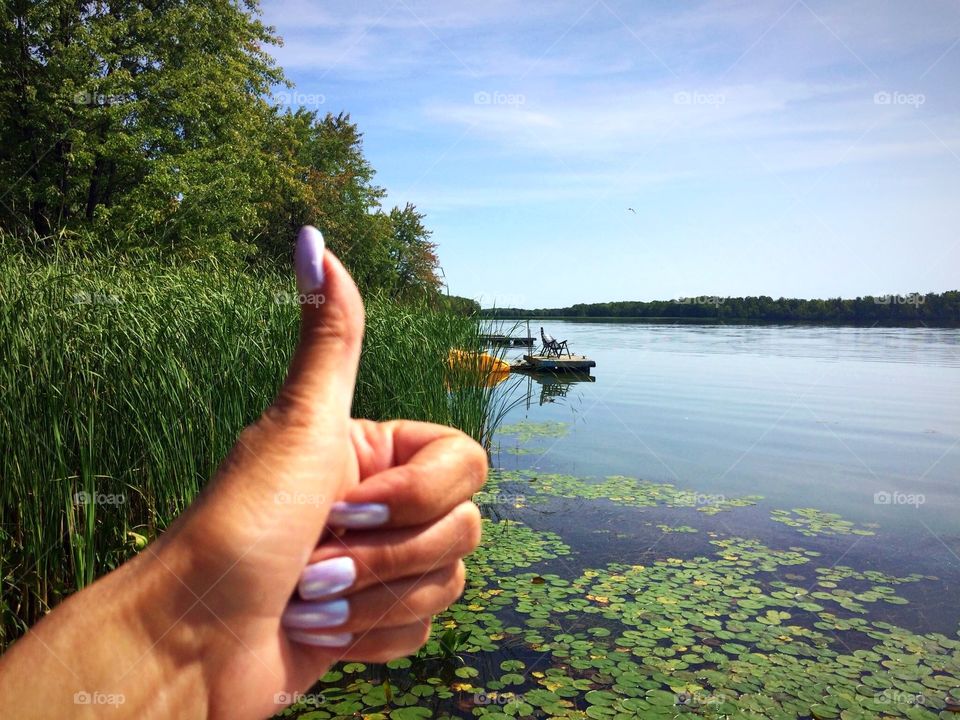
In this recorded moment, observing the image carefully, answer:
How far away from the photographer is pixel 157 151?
20.6 m

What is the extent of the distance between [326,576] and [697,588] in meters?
5.89

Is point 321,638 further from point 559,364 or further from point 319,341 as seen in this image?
point 559,364

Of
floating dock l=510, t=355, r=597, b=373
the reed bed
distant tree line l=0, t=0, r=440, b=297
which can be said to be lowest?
floating dock l=510, t=355, r=597, b=373

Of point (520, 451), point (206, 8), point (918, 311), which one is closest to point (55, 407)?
point (520, 451)

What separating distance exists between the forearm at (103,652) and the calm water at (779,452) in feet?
21.0

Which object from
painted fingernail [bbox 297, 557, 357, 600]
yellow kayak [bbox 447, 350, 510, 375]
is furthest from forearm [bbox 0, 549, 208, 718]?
yellow kayak [bbox 447, 350, 510, 375]

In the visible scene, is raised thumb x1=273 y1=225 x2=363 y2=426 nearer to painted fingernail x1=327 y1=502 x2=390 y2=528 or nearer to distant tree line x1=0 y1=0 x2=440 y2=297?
painted fingernail x1=327 y1=502 x2=390 y2=528

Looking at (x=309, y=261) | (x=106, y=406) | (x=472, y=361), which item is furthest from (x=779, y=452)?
(x=309, y=261)

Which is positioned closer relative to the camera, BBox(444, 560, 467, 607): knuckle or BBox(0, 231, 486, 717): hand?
BBox(0, 231, 486, 717): hand

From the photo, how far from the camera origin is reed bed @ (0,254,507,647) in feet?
12.4

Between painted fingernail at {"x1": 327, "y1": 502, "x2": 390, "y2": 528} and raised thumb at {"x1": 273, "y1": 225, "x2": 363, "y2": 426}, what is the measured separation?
90 mm

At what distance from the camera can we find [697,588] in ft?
19.6

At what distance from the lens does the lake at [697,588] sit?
4242 millimetres

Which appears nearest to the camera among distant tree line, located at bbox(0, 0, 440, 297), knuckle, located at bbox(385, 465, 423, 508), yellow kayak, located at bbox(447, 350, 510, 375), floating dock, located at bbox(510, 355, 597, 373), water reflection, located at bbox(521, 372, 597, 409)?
knuckle, located at bbox(385, 465, 423, 508)
